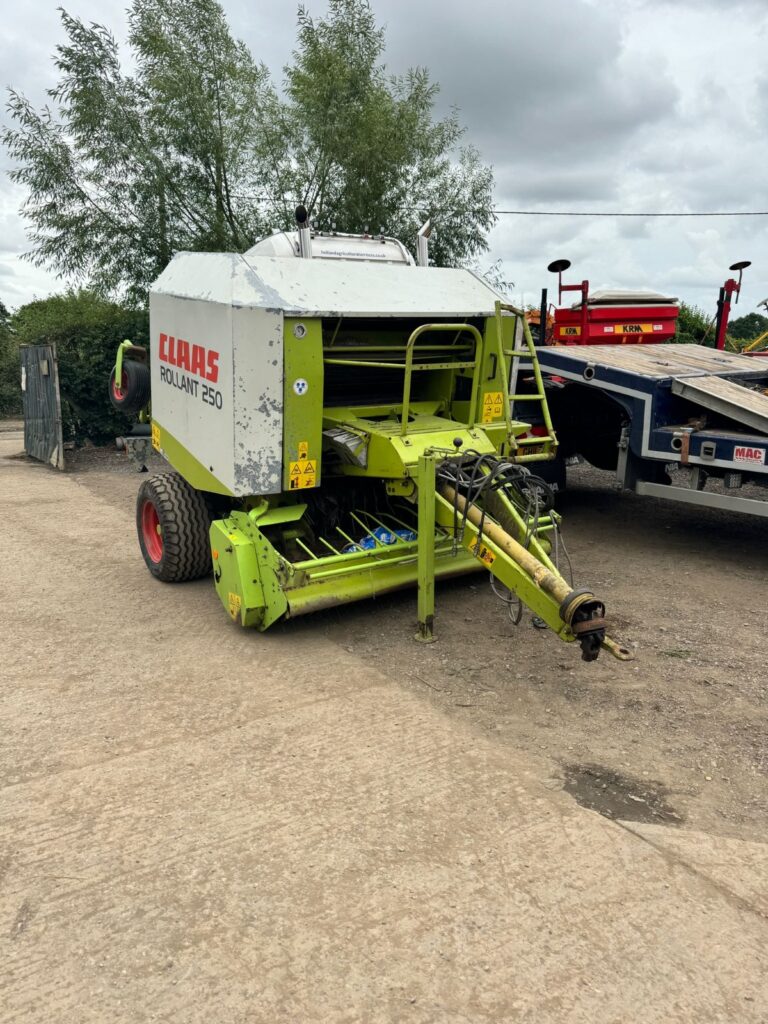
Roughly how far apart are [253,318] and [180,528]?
5.63ft

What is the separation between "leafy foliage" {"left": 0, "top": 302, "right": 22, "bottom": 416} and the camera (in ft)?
58.4

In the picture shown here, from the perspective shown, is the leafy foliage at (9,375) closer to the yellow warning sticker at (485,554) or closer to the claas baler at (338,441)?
the claas baler at (338,441)

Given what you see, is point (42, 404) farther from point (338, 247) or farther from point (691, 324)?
point (691, 324)

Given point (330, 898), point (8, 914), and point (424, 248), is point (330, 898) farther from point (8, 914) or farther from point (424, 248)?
point (424, 248)

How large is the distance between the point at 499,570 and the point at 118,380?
13.0ft

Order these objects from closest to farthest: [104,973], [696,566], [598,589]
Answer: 1. [104,973]
2. [598,589]
3. [696,566]

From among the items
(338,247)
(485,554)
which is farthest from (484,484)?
(338,247)

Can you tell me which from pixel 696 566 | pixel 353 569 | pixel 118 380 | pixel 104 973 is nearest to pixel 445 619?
pixel 353 569

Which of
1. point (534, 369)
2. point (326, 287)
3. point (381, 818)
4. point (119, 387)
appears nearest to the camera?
point (381, 818)

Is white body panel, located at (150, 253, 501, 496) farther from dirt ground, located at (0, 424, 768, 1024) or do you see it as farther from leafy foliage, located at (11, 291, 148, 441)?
leafy foliage, located at (11, 291, 148, 441)

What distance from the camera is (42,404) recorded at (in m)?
11.7

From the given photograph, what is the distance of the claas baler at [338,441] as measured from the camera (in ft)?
14.2

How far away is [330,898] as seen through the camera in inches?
100.0

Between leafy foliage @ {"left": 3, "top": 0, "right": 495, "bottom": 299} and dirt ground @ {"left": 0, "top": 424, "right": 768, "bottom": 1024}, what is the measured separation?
8334 millimetres
